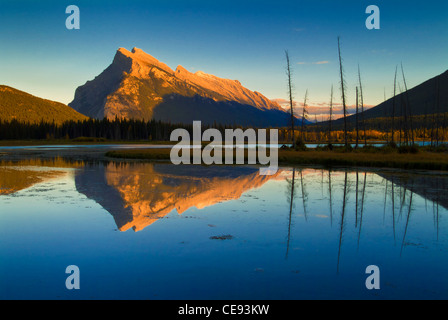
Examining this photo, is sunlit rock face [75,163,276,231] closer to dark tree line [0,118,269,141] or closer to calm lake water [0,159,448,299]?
calm lake water [0,159,448,299]

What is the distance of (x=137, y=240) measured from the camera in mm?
10742

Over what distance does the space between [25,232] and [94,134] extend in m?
189

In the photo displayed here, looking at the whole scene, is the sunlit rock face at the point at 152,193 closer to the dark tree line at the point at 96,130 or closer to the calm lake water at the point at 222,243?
the calm lake water at the point at 222,243

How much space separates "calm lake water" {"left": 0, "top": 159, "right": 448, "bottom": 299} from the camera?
24.0 ft

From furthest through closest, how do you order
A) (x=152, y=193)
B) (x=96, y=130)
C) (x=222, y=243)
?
(x=96, y=130) < (x=152, y=193) < (x=222, y=243)

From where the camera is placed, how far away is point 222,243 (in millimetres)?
10414

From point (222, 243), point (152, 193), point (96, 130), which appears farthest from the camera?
point (96, 130)

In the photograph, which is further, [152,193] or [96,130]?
[96,130]

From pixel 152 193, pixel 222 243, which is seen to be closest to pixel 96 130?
pixel 152 193

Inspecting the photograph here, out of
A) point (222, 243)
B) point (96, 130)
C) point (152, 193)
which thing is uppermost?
point (96, 130)

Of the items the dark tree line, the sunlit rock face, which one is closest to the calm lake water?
the sunlit rock face

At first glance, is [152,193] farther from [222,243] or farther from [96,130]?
[96,130]

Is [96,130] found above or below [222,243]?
above

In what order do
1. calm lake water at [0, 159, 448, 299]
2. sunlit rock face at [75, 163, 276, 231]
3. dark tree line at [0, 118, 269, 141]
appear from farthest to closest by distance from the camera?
dark tree line at [0, 118, 269, 141] → sunlit rock face at [75, 163, 276, 231] → calm lake water at [0, 159, 448, 299]
